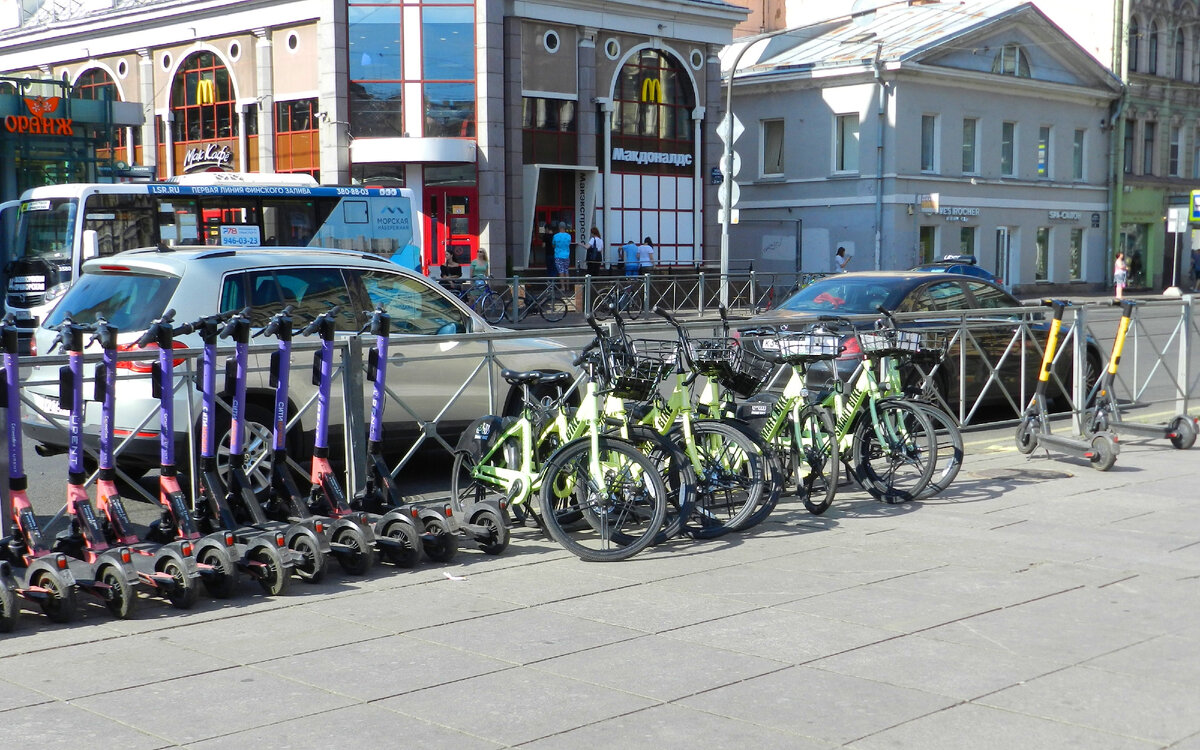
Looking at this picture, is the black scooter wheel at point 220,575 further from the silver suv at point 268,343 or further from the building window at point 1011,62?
the building window at point 1011,62

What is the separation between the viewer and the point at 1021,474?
980 centimetres

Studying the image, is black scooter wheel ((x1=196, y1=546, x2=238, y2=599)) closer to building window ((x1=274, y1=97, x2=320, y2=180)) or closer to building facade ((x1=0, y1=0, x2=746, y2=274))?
building facade ((x1=0, y1=0, x2=746, y2=274))

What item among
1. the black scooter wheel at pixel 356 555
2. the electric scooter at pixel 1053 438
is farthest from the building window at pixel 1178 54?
the black scooter wheel at pixel 356 555

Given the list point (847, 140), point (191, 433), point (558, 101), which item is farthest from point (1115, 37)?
point (191, 433)

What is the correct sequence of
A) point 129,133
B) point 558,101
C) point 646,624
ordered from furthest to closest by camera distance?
1. point 129,133
2. point 558,101
3. point 646,624

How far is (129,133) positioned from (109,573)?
3750cm

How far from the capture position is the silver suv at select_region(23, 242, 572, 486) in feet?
27.0

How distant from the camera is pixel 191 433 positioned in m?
7.28

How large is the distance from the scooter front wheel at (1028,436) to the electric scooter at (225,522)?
6.16 metres

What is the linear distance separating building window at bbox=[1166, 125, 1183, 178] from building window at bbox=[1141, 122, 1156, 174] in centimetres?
94

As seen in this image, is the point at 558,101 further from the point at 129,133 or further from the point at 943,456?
the point at 943,456

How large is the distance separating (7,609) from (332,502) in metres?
1.85

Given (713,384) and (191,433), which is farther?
(713,384)

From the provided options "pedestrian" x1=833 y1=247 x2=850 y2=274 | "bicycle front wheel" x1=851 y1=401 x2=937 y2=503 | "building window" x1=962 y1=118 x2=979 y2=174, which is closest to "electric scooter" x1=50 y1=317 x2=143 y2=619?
"bicycle front wheel" x1=851 y1=401 x2=937 y2=503
